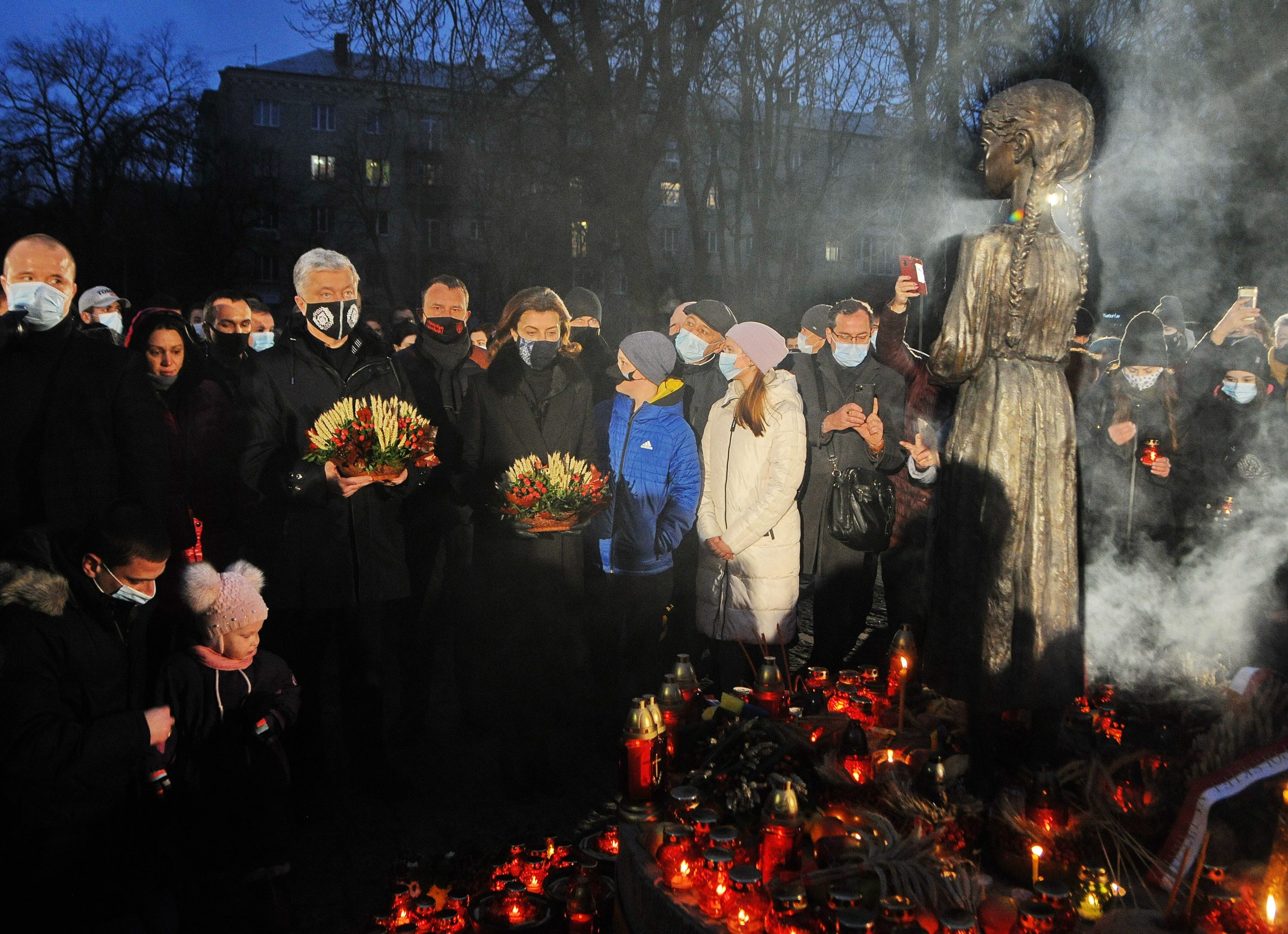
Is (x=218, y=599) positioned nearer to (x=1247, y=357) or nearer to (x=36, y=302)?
(x=36, y=302)

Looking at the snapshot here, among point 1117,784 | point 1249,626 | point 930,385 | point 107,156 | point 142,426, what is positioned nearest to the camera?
point 1117,784

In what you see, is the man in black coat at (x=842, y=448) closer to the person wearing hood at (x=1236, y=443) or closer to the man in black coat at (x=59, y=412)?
the person wearing hood at (x=1236, y=443)

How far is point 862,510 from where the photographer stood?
608 cm

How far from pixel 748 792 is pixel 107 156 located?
34.1 metres

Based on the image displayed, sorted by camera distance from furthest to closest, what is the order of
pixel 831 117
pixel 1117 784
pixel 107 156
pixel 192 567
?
pixel 107 156 → pixel 831 117 → pixel 192 567 → pixel 1117 784

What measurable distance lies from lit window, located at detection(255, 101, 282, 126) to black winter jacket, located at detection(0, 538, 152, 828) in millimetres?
63925

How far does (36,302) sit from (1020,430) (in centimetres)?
442

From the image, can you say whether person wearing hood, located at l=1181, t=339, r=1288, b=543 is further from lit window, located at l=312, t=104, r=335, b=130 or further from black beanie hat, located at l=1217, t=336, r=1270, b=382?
lit window, located at l=312, t=104, r=335, b=130

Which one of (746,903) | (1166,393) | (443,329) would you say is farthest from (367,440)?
(1166,393)

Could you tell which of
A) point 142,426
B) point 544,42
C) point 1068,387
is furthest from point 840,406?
point 544,42

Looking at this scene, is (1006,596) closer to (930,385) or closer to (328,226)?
(930,385)

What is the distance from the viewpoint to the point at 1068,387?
389cm

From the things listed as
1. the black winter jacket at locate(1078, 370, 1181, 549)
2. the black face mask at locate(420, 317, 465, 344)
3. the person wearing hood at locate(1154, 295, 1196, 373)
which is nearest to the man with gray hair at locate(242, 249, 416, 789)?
the black face mask at locate(420, 317, 465, 344)

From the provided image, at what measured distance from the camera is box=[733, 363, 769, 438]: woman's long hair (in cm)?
555
